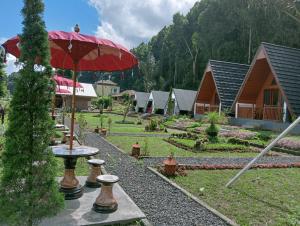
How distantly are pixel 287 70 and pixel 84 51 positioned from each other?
2013 centimetres

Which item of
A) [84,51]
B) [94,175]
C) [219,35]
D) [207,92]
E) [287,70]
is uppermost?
[219,35]

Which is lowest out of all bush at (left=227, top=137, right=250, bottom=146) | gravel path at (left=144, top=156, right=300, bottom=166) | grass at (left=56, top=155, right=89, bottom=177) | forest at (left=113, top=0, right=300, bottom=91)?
gravel path at (left=144, top=156, right=300, bottom=166)

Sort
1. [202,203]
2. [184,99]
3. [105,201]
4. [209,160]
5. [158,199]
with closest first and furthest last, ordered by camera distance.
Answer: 1. [105,201]
2. [202,203]
3. [158,199]
4. [209,160]
5. [184,99]

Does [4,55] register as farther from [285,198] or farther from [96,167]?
[285,198]

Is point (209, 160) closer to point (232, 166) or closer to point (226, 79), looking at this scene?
point (232, 166)

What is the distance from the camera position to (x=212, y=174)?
29.1 ft

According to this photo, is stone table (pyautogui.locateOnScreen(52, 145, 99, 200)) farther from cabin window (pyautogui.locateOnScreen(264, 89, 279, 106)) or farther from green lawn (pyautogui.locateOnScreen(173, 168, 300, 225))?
cabin window (pyautogui.locateOnScreen(264, 89, 279, 106))

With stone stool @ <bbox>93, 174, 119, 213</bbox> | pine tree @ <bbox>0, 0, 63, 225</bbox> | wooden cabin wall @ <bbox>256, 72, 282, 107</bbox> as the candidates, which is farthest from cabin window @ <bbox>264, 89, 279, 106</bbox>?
pine tree @ <bbox>0, 0, 63, 225</bbox>

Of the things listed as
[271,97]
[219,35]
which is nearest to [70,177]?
[271,97]

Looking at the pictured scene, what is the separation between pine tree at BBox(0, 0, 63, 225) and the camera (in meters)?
3.76

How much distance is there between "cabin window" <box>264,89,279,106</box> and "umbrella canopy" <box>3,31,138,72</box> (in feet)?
68.7

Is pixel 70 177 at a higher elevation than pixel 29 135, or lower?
lower

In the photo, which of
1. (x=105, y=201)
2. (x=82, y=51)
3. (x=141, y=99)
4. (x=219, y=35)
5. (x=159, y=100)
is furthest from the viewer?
(x=141, y=99)

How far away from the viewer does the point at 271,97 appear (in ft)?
85.7
